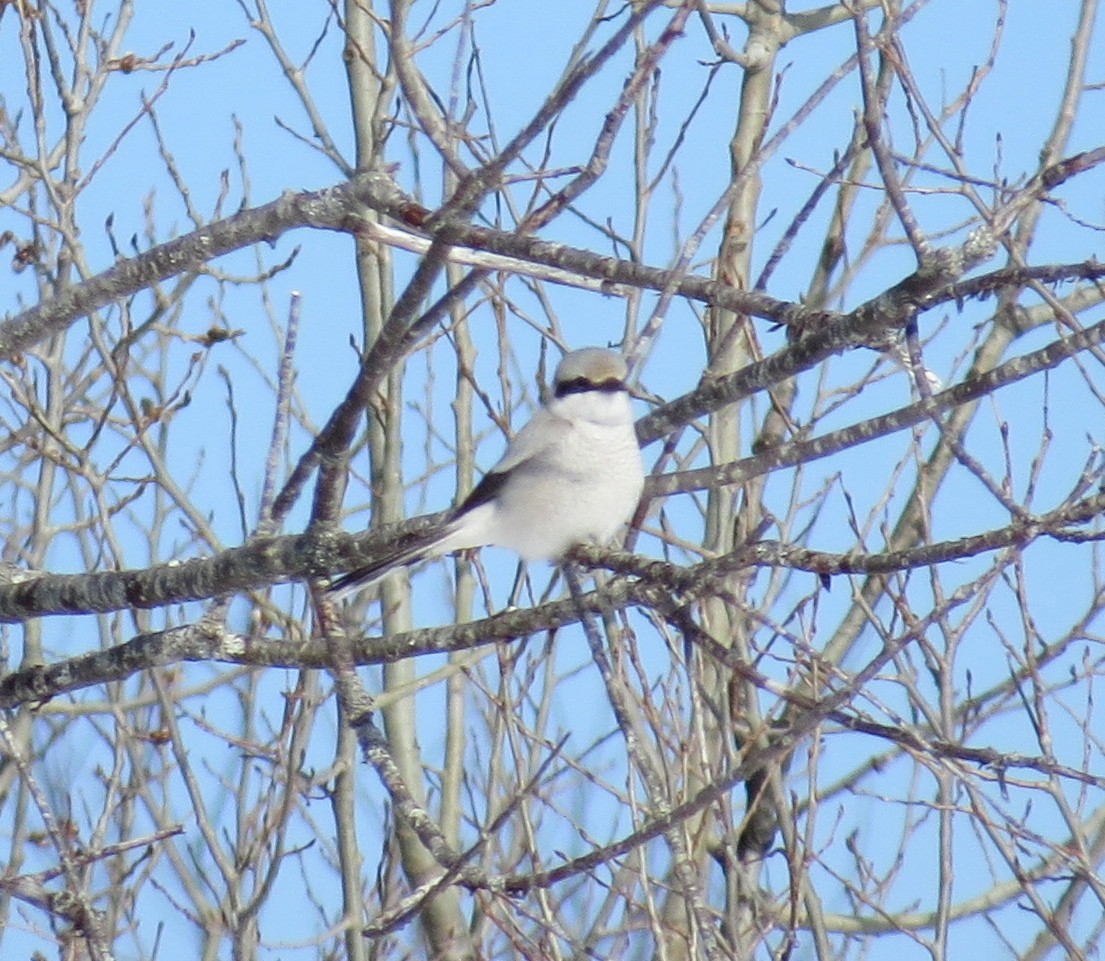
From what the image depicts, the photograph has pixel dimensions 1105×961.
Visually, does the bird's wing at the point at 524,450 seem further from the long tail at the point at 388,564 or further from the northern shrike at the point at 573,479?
the long tail at the point at 388,564

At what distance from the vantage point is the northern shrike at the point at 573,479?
3291mm

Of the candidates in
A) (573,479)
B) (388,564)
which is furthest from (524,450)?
(388,564)

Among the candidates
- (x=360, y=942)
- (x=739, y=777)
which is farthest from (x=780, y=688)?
(x=360, y=942)

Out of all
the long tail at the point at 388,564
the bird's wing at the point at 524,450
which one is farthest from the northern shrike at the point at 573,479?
the long tail at the point at 388,564

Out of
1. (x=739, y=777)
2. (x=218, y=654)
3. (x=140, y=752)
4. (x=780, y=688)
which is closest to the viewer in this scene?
(x=739, y=777)

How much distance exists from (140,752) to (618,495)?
2.02 metres

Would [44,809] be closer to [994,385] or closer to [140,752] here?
[994,385]

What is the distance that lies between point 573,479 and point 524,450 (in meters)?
0.19

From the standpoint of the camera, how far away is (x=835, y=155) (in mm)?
3617

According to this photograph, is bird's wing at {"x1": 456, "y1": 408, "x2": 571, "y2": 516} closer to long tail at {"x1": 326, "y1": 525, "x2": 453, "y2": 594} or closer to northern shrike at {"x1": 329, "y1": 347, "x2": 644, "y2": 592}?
northern shrike at {"x1": 329, "y1": 347, "x2": 644, "y2": 592}

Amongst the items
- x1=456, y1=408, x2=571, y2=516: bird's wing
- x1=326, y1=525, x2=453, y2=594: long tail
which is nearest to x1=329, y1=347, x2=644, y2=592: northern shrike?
x1=456, y1=408, x2=571, y2=516: bird's wing

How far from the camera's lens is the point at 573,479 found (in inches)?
129

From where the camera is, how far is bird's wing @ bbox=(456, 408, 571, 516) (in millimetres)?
3346

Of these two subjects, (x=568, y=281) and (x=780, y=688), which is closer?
(x=780, y=688)
